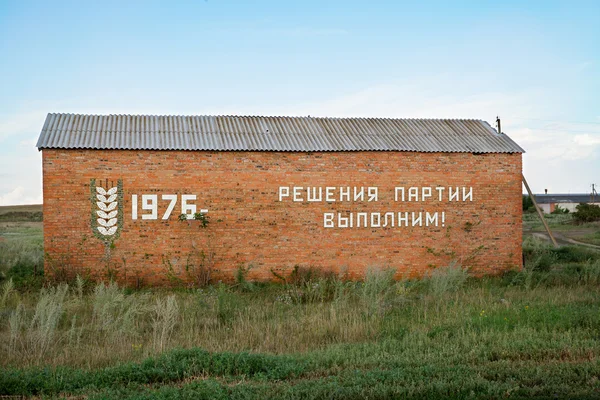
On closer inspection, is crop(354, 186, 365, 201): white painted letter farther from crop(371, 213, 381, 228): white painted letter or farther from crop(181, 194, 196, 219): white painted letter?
crop(181, 194, 196, 219): white painted letter

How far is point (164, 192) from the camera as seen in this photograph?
1498 centimetres

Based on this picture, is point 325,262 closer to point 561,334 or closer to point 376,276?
point 376,276

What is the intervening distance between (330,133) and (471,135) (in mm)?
4294

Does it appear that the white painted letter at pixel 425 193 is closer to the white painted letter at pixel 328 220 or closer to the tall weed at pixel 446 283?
the white painted letter at pixel 328 220

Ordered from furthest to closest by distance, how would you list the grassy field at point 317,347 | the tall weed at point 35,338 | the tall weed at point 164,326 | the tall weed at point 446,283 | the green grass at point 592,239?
the green grass at point 592,239 < the tall weed at point 446,283 < the tall weed at point 164,326 < the tall weed at point 35,338 < the grassy field at point 317,347

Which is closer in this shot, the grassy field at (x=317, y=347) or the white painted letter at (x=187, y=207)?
the grassy field at (x=317, y=347)

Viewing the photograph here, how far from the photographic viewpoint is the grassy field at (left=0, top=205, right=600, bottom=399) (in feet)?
20.2

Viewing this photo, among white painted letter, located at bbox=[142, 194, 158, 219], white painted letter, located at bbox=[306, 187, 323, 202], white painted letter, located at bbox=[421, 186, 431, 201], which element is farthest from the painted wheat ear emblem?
white painted letter, located at bbox=[421, 186, 431, 201]

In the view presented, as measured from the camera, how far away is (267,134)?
16.3 meters

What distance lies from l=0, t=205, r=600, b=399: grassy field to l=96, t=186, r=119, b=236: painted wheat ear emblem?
2.29 metres

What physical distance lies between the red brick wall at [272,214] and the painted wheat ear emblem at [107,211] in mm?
243

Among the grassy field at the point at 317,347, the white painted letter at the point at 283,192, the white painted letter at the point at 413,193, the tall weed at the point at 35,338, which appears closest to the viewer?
the grassy field at the point at 317,347

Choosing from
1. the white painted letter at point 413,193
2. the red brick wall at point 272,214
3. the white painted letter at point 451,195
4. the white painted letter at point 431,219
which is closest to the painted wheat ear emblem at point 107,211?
the red brick wall at point 272,214

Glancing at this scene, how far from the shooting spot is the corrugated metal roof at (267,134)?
15.0 m
